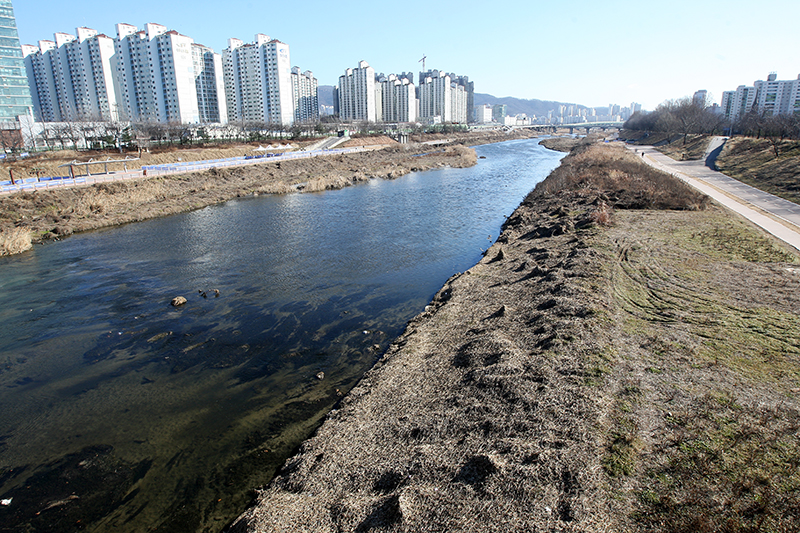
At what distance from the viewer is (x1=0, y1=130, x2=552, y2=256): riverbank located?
2664 centimetres

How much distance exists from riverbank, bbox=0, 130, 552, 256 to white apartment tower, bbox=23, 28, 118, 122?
2841 inches

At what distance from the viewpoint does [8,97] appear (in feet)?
241

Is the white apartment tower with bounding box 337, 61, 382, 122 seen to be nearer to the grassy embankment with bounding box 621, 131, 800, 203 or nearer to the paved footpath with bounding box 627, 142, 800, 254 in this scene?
the grassy embankment with bounding box 621, 131, 800, 203

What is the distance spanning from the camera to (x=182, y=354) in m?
12.4

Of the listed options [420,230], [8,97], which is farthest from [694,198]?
[8,97]

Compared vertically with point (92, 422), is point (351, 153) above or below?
above

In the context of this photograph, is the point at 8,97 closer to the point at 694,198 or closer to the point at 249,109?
the point at 249,109

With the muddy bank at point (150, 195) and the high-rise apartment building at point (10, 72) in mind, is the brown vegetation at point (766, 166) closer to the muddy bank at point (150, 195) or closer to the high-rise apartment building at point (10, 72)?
the muddy bank at point (150, 195)

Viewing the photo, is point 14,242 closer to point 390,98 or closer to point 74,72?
point 74,72

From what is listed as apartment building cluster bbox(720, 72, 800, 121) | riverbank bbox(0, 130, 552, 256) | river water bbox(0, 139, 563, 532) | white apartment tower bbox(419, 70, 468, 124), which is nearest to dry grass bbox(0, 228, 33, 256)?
riverbank bbox(0, 130, 552, 256)

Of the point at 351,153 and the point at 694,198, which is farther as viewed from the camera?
the point at 351,153

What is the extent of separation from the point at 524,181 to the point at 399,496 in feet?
155

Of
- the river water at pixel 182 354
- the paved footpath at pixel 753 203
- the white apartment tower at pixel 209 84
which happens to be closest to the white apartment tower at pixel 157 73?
the white apartment tower at pixel 209 84

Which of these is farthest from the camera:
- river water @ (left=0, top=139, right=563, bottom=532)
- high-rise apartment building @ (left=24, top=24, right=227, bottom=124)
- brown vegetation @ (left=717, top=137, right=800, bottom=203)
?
high-rise apartment building @ (left=24, top=24, right=227, bottom=124)
